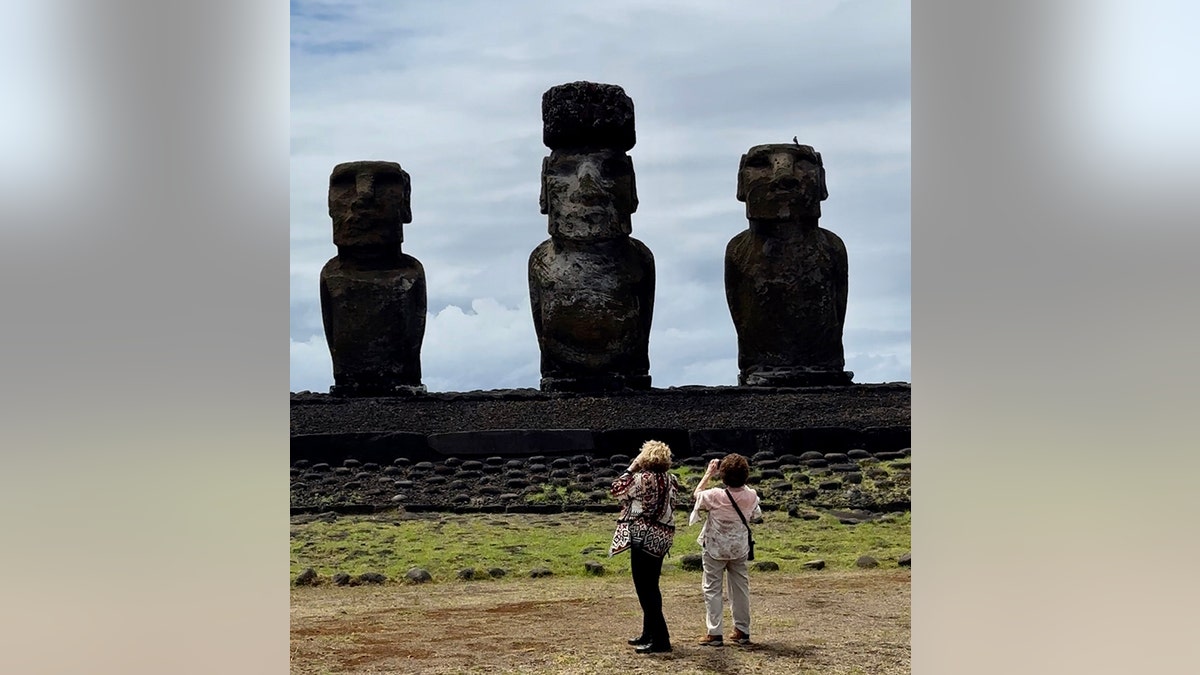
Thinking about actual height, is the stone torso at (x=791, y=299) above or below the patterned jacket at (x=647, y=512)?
above

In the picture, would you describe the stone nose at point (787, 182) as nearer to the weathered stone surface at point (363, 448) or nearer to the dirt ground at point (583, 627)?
the weathered stone surface at point (363, 448)

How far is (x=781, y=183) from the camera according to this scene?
17875mm

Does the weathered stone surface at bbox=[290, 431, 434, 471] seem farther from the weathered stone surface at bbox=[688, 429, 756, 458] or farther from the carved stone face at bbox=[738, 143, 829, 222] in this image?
the carved stone face at bbox=[738, 143, 829, 222]

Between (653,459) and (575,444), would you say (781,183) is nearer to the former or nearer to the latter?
(575,444)

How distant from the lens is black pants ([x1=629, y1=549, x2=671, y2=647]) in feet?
26.4

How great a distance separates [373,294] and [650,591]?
11.4m

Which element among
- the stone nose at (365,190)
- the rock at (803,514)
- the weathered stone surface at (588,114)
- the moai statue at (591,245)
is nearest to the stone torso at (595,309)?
the moai statue at (591,245)

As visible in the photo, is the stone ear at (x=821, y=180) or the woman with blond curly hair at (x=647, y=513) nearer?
the woman with blond curly hair at (x=647, y=513)

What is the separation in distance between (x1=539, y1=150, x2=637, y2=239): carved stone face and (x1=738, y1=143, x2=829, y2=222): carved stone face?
60.5 inches

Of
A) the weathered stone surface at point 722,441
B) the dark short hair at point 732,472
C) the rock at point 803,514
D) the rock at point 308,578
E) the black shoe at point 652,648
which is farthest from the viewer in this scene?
the weathered stone surface at point 722,441

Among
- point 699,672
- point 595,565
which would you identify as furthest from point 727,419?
point 699,672

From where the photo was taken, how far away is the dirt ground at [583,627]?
329 inches

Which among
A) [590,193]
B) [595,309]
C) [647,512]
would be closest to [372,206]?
[590,193]

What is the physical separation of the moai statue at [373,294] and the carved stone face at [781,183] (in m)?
4.61
